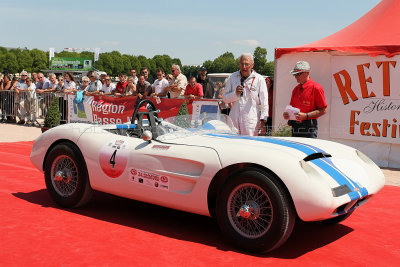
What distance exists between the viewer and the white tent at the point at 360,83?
8.83 meters

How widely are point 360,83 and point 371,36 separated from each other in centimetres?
111

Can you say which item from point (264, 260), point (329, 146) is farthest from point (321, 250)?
point (329, 146)

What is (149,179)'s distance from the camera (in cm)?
434

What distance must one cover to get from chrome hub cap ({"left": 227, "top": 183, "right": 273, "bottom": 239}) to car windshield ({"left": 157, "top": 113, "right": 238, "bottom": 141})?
3.29ft

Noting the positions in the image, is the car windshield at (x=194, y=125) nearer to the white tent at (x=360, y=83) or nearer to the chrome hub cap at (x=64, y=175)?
the chrome hub cap at (x=64, y=175)

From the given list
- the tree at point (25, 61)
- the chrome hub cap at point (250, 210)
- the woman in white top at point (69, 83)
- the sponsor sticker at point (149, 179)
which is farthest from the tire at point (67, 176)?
the tree at point (25, 61)

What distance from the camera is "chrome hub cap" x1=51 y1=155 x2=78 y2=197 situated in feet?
16.2

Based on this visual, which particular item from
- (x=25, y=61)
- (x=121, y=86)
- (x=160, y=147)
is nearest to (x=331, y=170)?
(x=160, y=147)

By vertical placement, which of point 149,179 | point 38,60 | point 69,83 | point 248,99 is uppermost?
point 38,60

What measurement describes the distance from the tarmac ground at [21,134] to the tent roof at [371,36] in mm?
2275

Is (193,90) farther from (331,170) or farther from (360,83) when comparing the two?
(331,170)

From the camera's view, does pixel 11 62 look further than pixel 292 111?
Yes

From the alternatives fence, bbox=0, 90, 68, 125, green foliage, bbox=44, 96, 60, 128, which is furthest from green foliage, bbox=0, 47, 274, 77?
green foliage, bbox=44, 96, 60, 128

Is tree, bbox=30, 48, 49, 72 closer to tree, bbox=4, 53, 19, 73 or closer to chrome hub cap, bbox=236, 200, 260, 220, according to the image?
tree, bbox=4, 53, 19, 73
